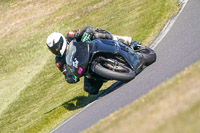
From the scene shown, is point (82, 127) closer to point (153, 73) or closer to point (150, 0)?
point (153, 73)

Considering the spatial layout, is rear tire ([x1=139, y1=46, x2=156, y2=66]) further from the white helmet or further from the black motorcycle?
the white helmet

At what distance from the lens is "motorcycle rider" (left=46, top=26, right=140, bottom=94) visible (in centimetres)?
927

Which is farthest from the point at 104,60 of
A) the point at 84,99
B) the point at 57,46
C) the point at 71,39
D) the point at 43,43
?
the point at 43,43

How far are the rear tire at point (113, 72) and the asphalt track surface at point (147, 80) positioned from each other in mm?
191

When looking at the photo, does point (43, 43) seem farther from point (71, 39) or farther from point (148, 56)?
point (148, 56)

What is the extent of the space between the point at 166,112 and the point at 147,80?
11.6 ft

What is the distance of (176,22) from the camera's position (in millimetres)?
12648

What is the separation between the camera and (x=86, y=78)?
1005 cm

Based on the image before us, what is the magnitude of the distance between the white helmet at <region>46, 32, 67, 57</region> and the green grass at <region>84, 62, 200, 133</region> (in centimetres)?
291

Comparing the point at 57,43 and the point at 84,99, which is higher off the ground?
the point at 57,43

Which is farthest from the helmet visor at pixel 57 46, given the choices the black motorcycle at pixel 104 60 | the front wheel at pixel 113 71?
the front wheel at pixel 113 71

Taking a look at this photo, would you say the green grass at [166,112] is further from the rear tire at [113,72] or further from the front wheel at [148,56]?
the front wheel at [148,56]

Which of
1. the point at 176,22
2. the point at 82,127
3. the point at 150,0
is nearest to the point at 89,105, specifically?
the point at 82,127

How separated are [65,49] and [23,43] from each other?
10425mm
